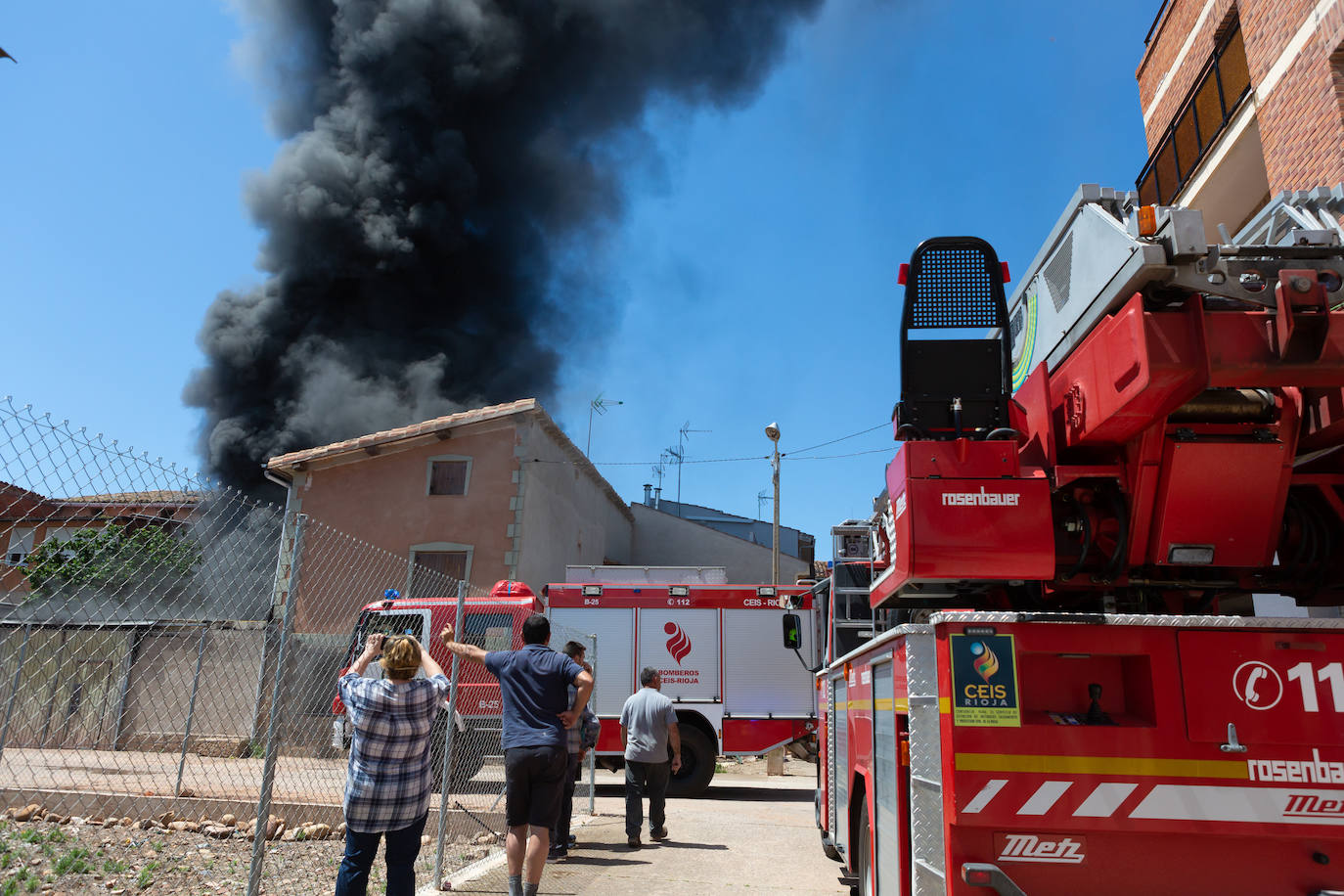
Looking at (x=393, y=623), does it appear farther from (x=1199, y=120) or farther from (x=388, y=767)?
(x=1199, y=120)

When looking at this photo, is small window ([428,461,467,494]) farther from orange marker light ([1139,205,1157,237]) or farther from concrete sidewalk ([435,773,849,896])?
orange marker light ([1139,205,1157,237])

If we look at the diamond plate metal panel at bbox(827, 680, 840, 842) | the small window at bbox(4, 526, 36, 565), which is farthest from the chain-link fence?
the diamond plate metal panel at bbox(827, 680, 840, 842)

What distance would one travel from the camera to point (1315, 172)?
7.76 metres

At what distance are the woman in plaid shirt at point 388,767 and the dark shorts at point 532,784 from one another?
3.14ft

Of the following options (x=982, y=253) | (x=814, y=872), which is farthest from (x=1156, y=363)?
(x=814, y=872)

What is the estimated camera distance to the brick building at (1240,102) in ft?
25.5

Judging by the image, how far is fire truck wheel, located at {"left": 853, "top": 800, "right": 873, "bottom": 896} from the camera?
4129 mm

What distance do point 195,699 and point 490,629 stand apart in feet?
11.6

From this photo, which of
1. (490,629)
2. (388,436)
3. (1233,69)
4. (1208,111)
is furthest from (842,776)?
(388,436)

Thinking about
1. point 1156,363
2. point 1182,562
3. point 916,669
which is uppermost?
point 1156,363

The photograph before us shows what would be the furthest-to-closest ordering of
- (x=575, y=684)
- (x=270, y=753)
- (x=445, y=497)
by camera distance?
(x=445, y=497) < (x=575, y=684) < (x=270, y=753)

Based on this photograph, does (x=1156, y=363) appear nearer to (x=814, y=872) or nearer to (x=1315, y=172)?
(x=814, y=872)

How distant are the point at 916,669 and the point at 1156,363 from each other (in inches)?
59.0

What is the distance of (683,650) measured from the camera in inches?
469
